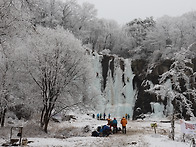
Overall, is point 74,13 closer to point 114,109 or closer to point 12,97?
point 114,109

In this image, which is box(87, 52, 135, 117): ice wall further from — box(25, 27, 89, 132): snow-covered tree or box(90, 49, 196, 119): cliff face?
box(25, 27, 89, 132): snow-covered tree

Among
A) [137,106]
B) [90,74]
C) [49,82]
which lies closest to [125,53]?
[137,106]

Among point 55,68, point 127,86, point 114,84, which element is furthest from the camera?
point 114,84

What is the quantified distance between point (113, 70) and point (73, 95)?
1941 centimetres

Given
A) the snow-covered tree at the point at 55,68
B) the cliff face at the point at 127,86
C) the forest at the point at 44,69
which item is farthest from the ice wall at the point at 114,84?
the snow-covered tree at the point at 55,68

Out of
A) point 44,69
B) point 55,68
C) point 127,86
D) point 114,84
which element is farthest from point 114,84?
point 44,69

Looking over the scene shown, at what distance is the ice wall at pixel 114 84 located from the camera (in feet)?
92.9

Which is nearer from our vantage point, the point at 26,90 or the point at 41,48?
the point at 41,48

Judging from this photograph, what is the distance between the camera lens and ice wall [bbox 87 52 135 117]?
28328mm

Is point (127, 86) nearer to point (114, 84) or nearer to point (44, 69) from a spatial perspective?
point (114, 84)

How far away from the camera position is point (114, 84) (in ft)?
102

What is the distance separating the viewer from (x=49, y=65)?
39.3 feet

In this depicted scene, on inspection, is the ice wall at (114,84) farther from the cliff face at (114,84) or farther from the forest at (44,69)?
the forest at (44,69)

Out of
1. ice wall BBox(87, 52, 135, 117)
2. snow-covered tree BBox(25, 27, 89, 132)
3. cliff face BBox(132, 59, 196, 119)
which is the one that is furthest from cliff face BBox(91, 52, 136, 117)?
snow-covered tree BBox(25, 27, 89, 132)
